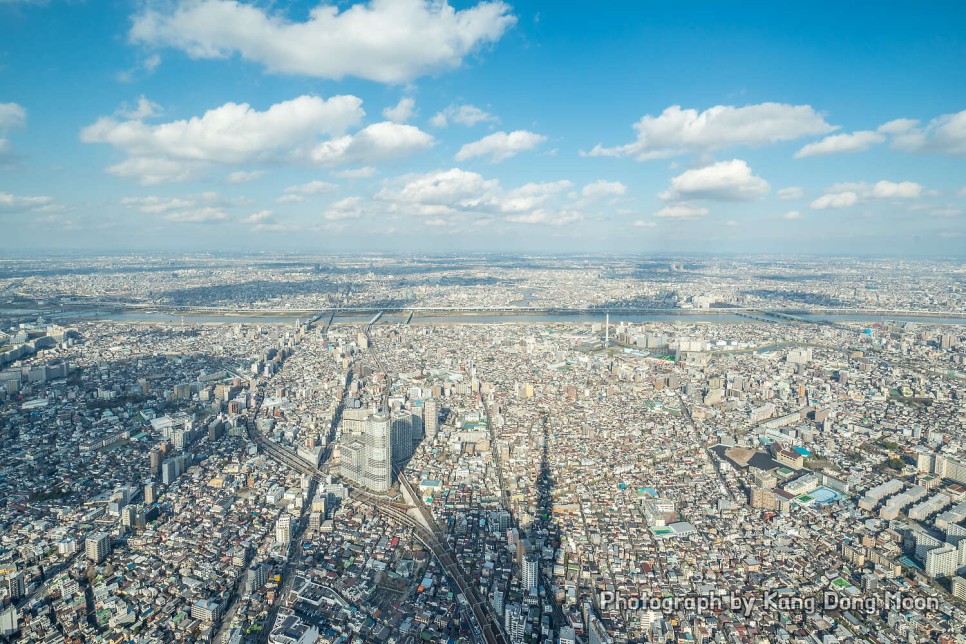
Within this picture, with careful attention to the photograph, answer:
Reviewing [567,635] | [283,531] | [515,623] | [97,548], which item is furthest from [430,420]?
[567,635]

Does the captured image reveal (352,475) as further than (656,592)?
Yes

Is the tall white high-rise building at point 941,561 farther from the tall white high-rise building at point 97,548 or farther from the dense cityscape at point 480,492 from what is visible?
the tall white high-rise building at point 97,548

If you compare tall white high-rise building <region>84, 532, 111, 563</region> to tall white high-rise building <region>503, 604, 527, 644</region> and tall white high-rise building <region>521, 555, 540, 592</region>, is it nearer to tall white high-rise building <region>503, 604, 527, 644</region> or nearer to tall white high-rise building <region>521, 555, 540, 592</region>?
tall white high-rise building <region>503, 604, 527, 644</region>

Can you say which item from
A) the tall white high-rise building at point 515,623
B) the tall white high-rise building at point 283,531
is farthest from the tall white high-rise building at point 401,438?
the tall white high-rise building at point 515,623

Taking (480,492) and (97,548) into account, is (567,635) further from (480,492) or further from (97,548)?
(97,548)

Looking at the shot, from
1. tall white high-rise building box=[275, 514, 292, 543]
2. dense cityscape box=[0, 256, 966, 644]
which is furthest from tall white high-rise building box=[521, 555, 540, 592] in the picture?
tall white high-rise building box=[275, 514, 292, 543]

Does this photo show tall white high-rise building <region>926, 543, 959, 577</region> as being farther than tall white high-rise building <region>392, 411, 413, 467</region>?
No

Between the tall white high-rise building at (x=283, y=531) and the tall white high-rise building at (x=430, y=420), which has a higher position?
the tall white high-rise building at (x=430, y=420)

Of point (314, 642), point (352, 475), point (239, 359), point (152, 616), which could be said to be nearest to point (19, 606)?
point (152, 616)

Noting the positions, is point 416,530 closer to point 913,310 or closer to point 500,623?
point 500,623
